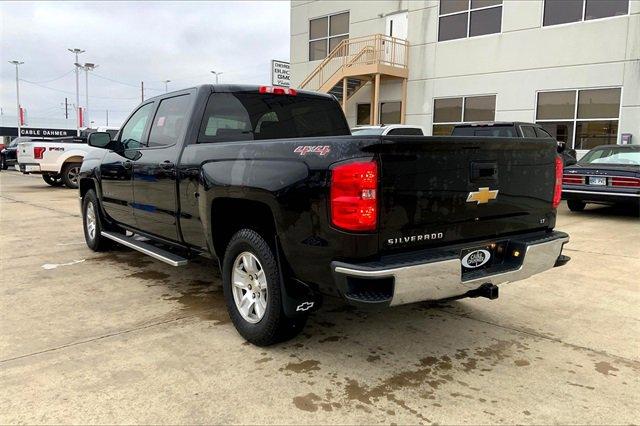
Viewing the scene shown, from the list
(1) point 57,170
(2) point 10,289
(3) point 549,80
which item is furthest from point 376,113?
(2) point 10,289

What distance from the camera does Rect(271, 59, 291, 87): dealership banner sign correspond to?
1731cm

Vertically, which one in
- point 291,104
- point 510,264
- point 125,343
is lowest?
point 125,343

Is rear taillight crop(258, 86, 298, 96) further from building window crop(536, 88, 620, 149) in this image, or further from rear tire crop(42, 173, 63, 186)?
rear tire crop(42, 173, 63, 186)

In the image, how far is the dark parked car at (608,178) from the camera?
9.89m

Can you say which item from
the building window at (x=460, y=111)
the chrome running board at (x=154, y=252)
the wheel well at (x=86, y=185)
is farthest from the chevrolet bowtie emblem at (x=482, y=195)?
the building window at (x=460, y=111)

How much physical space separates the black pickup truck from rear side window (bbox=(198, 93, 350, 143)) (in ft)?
0.04

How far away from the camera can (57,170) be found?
1623cm

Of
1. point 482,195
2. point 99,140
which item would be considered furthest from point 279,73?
point 482,195

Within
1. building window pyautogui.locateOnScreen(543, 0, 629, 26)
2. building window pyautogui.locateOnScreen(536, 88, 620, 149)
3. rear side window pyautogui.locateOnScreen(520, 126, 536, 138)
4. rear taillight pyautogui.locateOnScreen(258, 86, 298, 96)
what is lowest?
rear taillight pyautogui.locateOnScreen(258, 86, 298, 96)

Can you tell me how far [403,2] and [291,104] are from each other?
47.3 feet

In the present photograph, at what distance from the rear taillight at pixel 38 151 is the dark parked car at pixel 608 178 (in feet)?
48.5

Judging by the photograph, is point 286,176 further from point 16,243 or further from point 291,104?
point 16,243

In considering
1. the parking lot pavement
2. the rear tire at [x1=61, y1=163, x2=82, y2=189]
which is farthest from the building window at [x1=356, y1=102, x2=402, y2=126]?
the parking lot pavement

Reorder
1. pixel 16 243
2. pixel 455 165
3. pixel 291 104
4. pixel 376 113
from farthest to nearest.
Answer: pixel 376 113, pixel 16 243, pixel 291 104, pixel 455 165
